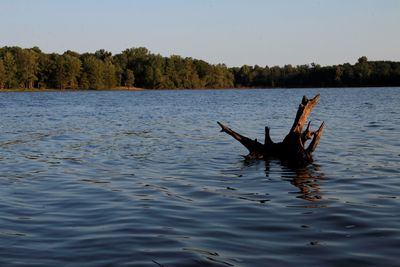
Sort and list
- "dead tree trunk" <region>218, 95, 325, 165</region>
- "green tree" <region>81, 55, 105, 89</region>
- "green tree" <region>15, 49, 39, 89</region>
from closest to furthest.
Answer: "dead tree trunk" <region>218, 95, 325, 165</region> < "green tree" <region>15, 49, 39, 89</region> < "green tree" <region>81, 55, 105, 89</region>

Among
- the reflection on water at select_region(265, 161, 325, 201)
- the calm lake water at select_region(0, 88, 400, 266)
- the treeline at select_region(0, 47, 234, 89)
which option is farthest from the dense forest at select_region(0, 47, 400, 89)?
the reflection on water at select_region(265, 161, 325, 201)

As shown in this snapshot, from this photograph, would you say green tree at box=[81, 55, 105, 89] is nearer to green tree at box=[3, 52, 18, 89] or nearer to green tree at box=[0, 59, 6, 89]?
green tree at box=[3, 52, 18, 89]

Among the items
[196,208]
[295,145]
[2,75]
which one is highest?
[2,75]

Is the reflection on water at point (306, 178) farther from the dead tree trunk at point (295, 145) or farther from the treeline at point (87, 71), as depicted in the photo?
the treeline at point (87, 71)

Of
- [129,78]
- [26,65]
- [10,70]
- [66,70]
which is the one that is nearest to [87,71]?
[66,70]

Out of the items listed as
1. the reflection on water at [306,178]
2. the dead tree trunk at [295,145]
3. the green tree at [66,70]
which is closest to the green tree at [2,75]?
the green tree at [66,70]

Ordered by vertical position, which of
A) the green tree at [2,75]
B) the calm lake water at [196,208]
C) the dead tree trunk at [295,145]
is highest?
the green tree at [2,75]

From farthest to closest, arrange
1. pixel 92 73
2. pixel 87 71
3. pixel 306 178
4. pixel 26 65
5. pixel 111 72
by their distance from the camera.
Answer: pixel 111 72 → pixel 87 71 → pixel 92 73 → pixel 26 65 → pixel 306 178

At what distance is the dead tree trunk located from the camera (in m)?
17.1

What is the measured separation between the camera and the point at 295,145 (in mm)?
17219

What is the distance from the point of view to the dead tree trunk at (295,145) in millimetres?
17094

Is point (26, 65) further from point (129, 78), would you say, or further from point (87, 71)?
point (129, 78)

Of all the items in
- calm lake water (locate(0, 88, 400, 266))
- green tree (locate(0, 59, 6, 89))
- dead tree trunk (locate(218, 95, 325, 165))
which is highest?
green tree (locate(0, 59, 6, 89))

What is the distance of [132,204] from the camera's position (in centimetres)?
1096
